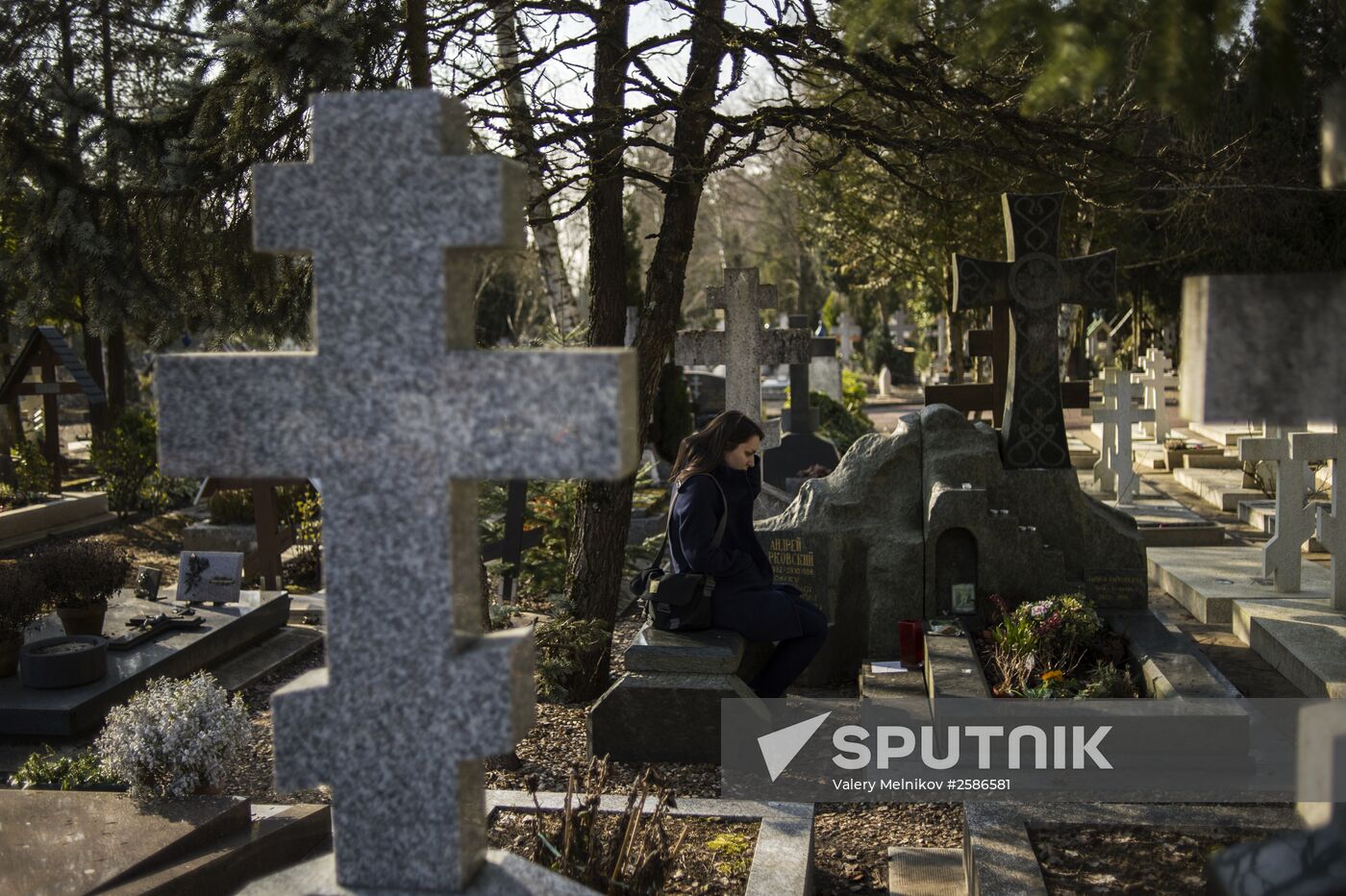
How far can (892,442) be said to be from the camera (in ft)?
26.9

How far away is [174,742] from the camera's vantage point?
15.2 ft

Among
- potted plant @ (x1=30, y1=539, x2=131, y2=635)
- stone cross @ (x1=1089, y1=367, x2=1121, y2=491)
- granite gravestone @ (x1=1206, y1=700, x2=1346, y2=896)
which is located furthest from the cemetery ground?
stone cross @ (x1=1089, y1=367, x2=1121, y2=491)

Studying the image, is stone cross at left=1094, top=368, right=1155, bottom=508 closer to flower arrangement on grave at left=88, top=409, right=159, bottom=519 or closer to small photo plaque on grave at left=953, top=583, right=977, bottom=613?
small photo plaque on grave at left=953, top=583, right=977, bottom=613

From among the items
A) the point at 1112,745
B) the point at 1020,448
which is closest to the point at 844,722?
the point at 1112,745

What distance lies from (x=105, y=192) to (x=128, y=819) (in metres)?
3.46

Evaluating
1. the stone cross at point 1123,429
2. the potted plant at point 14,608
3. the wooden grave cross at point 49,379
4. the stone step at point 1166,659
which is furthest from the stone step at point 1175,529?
the wooden grave cross at point 49,379

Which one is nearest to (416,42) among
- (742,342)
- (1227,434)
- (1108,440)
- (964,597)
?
(964,597)

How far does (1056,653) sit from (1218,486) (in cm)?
902

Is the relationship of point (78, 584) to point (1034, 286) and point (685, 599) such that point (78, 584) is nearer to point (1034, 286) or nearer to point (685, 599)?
point (685, 599)

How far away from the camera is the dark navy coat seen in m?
6.16

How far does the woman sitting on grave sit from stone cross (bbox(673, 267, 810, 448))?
5.58m

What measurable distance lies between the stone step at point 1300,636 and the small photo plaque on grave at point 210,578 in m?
6.86

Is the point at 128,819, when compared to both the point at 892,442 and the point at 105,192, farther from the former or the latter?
the point at 892,442

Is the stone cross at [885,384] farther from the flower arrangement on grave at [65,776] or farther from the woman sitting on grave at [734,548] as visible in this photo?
the flower arrangement on grave at [65,776]
